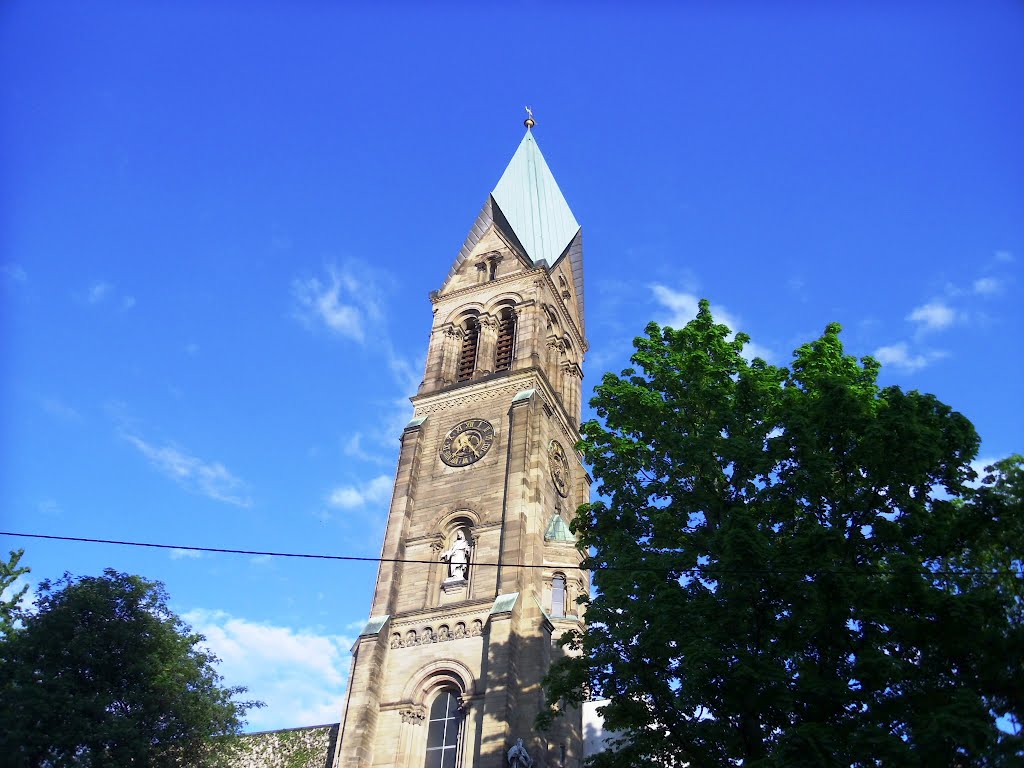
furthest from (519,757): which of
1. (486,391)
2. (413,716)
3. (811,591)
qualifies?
(486,391)

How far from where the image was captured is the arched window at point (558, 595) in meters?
28.0

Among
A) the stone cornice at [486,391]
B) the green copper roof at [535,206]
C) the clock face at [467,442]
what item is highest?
the green copper roof at [535,206]

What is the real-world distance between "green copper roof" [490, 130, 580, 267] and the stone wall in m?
21.6

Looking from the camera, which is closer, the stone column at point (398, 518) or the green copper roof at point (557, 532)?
the stone column at point (398, 518)

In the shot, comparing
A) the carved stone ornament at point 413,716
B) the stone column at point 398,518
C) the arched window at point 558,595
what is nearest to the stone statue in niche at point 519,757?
the carved stone ornament at point 413,716

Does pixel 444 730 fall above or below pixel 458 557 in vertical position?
below

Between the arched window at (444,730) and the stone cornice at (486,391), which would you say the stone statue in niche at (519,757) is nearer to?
the arched window at (444,730)

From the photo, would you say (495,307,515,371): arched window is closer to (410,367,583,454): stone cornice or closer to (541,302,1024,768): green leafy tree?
(410,367,583,454): stone cornice

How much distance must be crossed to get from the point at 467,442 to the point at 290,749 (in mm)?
11627

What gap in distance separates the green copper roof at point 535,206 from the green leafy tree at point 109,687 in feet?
73.5

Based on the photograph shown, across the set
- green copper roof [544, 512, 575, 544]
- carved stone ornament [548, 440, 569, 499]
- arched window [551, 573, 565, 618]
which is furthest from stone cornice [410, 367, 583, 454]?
arched window [551, 573, 565, 618]

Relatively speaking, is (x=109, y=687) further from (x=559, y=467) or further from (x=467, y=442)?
(x=559, y=467)

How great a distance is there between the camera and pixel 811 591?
41.1 ft

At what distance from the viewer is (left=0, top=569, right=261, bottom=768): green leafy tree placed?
22297 mm
